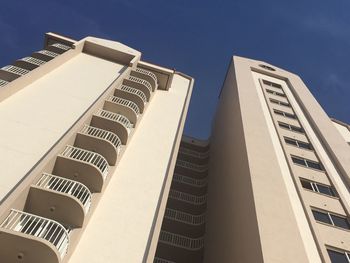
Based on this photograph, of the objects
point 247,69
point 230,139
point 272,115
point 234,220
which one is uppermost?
point 247,69

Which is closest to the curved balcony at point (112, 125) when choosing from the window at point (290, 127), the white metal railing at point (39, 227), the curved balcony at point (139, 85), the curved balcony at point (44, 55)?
the curved balcony at point (139, 85)

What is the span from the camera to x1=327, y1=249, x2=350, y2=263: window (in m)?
16.7

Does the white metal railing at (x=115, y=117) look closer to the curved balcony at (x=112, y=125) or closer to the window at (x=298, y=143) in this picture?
the curved balcony at (x=112, y=125)

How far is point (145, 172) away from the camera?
19656mm

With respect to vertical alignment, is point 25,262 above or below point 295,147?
below

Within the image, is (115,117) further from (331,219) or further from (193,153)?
(193,153)

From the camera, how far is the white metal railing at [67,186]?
15266 mm

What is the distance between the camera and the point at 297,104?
114ft

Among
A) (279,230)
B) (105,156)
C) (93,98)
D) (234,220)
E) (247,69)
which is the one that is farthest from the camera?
(247,69)

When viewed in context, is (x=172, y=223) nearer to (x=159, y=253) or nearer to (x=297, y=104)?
(x=159, y=253)

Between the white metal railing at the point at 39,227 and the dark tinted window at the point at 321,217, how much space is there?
12440 mm

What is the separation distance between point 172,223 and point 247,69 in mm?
20874

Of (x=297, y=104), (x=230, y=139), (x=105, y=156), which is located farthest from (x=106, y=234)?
(x=297, y=104)

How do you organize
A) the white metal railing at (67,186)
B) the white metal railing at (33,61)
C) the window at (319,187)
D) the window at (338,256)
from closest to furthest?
the white metal railing at (67,186) → the window at (338,256) → the window at (319,187) → the white metal railing at (33,61)
